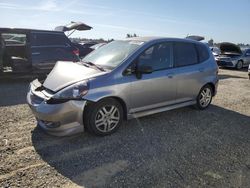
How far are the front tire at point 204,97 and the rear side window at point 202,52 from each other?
0.66 m

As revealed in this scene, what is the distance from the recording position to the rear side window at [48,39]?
27.2 feet

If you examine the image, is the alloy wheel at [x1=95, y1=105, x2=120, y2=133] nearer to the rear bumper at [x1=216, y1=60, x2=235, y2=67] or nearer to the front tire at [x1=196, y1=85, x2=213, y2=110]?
the front tire at [x1=196, y1=85, x2=213, y2=110]

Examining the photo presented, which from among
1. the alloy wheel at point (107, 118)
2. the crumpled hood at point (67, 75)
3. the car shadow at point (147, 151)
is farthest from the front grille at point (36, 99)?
the alloy wheel at point (107, 118)

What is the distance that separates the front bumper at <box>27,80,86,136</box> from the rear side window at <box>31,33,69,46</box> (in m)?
4.57

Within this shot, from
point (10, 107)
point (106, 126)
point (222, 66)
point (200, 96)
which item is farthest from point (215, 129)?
point (222, 66)

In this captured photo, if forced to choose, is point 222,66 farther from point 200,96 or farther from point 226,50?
point 200,96

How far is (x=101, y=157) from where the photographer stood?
12.5ft

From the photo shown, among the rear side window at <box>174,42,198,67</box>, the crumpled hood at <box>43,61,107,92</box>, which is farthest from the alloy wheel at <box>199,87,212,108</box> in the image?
the crumpled hood at <box>43,61,107,92</box>

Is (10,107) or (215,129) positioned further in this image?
(10,107)

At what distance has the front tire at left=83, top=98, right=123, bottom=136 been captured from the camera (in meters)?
4.26

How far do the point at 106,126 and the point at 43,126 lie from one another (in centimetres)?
102

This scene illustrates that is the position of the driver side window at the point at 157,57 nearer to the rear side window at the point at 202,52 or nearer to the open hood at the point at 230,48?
the rear side window at the point at 202,52

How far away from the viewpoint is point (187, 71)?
5.68 meters

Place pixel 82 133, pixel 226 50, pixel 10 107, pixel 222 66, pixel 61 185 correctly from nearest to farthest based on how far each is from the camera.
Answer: pixel 61 185 < pixel 82 133 < pixel 10 107 < pixel 222 66 < pixel 226 50
